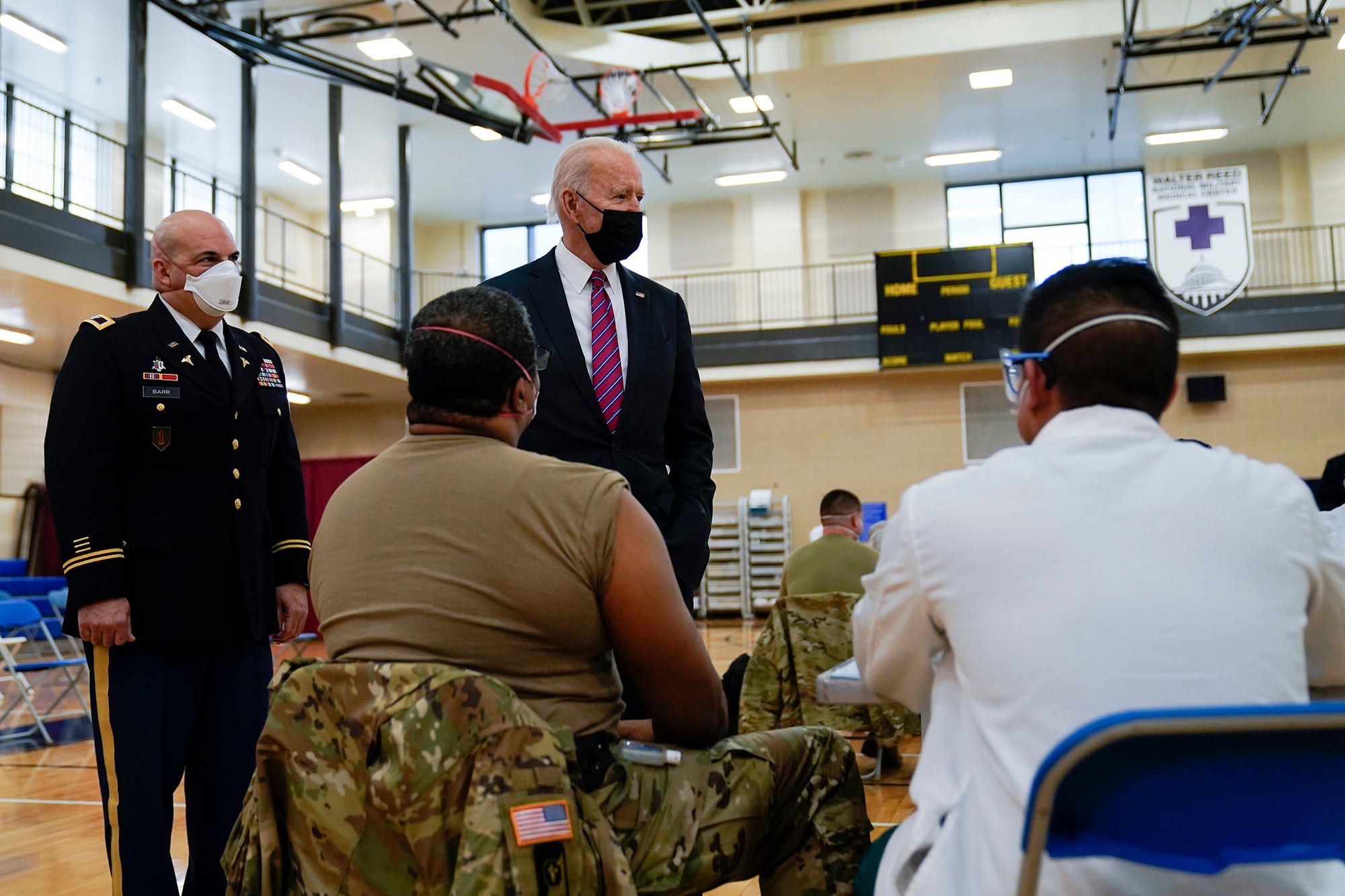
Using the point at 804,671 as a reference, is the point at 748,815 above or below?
above

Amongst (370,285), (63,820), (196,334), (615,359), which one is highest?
(370,285)

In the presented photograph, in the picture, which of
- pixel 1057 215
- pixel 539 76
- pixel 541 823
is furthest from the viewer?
pixel 1057 215

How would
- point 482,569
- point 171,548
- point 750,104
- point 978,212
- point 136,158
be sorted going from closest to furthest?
point 482,569 → point 171,548 → point 136,158 → point 750,104 → point 978,212

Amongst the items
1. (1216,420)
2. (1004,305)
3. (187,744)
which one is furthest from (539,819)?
(1216,420)

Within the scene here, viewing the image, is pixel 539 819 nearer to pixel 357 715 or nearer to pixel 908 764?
pixel 357 715

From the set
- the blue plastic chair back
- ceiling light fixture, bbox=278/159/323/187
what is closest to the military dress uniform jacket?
the blue plastic chair back

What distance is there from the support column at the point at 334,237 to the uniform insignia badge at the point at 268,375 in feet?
39.2

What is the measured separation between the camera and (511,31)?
13.1m

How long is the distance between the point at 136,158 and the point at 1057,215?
13847mm

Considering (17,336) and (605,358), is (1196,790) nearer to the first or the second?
(605,358)

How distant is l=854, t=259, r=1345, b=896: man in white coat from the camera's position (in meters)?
1.15

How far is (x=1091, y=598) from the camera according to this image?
1.16 meters

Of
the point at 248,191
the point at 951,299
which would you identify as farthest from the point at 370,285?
the point at 951,299

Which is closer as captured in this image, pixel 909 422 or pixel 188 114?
pixel 188 114
